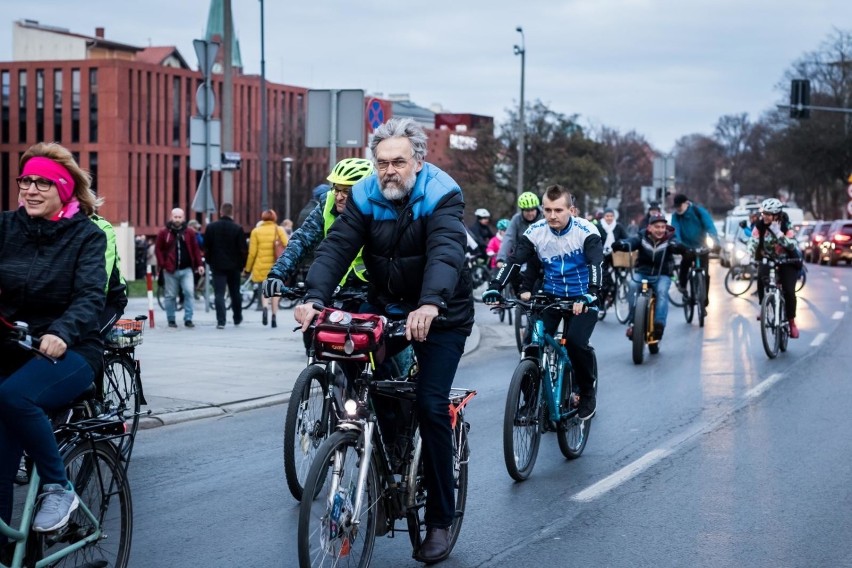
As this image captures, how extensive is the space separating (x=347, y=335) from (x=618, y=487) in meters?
3.30

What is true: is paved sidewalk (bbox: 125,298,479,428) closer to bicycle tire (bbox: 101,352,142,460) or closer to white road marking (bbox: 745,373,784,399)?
bicycle tire (bbox: 101,352,142,460)

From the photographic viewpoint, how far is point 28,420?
4.52 m

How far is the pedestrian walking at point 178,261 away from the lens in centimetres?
1888

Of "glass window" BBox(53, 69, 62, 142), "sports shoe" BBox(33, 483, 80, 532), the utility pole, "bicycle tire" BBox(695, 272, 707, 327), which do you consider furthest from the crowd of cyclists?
"glass window" BBox(53, 69, 62, 142)

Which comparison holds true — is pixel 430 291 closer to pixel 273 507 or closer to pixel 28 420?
pixel 28 420

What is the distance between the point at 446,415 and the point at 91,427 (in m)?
1.49

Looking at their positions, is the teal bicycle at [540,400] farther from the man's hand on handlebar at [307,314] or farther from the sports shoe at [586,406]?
the man's hand on handlebar at [307,314]

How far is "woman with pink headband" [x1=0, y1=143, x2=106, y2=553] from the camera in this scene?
455 cm

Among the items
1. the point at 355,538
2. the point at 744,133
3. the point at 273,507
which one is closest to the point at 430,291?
the point at 355,538

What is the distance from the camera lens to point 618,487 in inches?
297

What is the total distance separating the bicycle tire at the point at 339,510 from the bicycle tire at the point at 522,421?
2341 mm

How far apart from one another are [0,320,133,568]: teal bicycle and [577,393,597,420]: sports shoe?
400cm

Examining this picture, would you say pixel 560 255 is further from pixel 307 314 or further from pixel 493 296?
pixel 307 314

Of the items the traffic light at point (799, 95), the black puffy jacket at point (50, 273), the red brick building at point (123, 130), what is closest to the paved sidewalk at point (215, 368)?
the black puffy jacket at point (50, 273)
